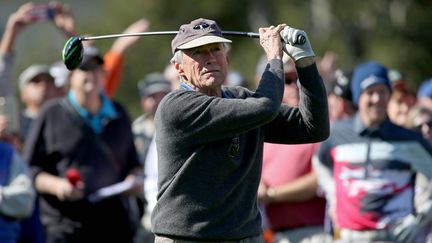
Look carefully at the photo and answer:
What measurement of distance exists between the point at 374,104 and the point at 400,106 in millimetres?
3839

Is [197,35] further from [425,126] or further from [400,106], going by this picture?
[400,106]

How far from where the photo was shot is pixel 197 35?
7.95 metres

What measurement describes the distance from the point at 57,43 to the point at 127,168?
2409 centimetres

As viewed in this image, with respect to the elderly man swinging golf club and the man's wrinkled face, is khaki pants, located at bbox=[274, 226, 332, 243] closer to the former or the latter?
the elderly man swinging golf club

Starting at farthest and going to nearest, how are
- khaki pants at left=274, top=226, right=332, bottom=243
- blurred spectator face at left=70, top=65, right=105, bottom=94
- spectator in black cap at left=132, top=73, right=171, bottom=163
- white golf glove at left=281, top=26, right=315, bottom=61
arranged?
spectator in black cap at left=132, top=73, right=171, bottom=163 < blurred spectator face at left=70, top=65, right=105, bottom=94 < khaki pants at left=274, top=226, right=332, bottom=243 < white golf glove at left=281, top=26, right=315, bottom=61

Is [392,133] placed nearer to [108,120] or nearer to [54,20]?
[108,120]

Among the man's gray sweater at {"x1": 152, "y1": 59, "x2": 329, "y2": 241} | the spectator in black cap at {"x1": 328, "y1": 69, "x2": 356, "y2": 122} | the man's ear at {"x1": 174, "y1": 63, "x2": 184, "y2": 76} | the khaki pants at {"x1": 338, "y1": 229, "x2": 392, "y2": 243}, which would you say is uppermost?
the man's ear at {"x1": 174, "y1": 63, "x2": 184, "y2": 76}

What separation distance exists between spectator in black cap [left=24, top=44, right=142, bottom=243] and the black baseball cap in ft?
12.1

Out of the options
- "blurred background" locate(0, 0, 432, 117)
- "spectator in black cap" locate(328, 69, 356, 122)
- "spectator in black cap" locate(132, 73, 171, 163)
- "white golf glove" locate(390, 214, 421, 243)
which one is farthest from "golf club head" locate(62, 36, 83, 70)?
"blurred background" locate(0, 0, 432, 117)

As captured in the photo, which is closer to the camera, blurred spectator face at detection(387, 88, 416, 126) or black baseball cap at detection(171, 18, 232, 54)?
black baseball cap at detection(171, 18, 232, 54)

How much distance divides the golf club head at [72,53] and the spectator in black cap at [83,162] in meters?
3.19

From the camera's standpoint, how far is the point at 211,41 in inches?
311

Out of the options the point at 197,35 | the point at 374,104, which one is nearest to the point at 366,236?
the point at 374,104

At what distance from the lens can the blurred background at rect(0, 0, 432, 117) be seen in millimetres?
35531
